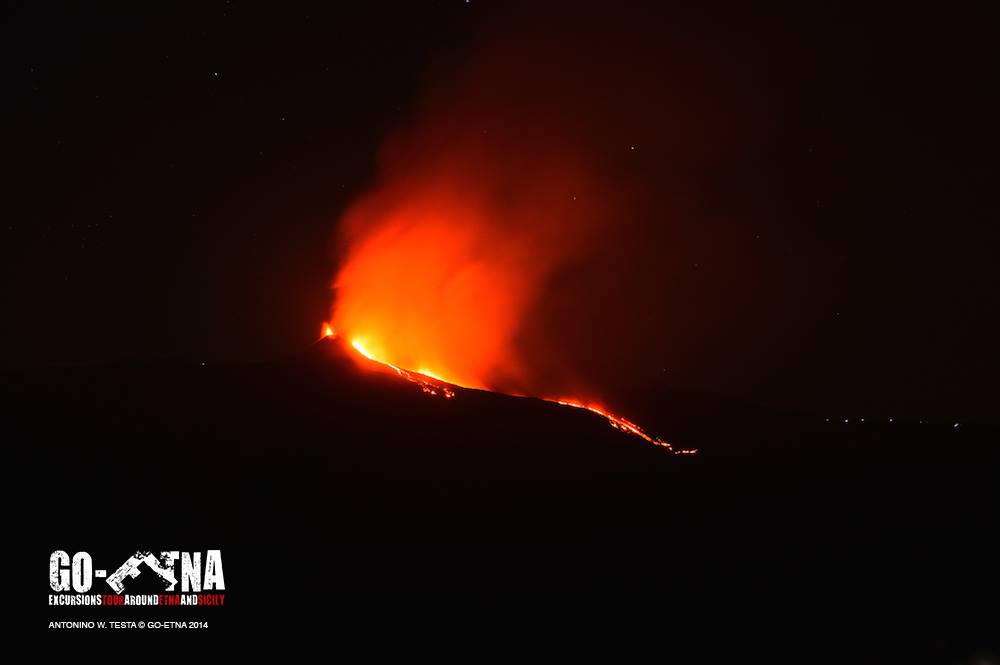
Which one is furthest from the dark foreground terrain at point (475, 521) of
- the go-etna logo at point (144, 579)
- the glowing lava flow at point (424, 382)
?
the glowing lava flow at point (424, 382)

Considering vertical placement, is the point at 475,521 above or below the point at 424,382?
below

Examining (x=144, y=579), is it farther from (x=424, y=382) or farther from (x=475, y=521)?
(x=424, y=382)

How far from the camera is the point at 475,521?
20.7 metres

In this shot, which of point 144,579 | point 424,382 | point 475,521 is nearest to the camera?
point 144,579

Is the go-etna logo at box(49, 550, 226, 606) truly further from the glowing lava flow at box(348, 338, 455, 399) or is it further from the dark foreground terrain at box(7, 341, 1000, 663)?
the glowing lava flow at box(348, 338, 455, 399)

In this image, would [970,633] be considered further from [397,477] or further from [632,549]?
[397,477]

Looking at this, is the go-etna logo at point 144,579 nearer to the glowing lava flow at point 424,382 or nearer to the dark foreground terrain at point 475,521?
the dark foreground terrain at point 475,521

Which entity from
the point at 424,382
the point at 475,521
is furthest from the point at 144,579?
the point at 424,382

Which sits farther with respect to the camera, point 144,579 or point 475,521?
point 475,521

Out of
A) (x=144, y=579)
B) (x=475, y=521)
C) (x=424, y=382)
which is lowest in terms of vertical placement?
(x=144, y=579)

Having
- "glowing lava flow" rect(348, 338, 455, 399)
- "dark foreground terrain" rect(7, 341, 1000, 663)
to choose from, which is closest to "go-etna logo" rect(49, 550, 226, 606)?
"dark foreground terrain" rect(7, 341, 1000, 663)

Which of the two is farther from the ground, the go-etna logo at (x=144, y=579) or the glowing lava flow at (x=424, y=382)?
the glowing lava flow at (x=424, y=382)

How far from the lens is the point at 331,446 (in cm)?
2312

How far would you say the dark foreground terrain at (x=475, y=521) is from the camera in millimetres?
16969
